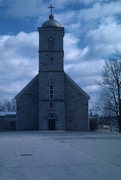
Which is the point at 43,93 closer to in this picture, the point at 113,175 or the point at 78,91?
the point at 78,91

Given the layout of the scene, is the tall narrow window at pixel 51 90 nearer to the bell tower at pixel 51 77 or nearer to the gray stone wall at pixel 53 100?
the bell tower at pixel 51 77

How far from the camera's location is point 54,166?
1228 cm

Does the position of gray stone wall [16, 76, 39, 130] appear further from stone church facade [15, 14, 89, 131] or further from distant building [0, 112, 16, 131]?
distant building [0, 112, 16, 131]

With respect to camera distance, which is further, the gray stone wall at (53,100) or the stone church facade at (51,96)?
the stone church facade at (51,96)

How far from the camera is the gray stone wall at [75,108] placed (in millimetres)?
51688

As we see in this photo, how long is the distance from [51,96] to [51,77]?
2.93 m

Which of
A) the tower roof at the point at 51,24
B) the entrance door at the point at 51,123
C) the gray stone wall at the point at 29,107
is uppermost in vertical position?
the tower roof at the point at 51,24

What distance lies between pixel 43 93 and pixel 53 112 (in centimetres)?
328

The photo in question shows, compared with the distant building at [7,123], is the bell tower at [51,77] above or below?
above

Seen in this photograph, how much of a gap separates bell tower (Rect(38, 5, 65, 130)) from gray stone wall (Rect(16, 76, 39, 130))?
2014 millimetres

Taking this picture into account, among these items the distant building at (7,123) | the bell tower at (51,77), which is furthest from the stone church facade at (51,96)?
the distant building at (7,123)

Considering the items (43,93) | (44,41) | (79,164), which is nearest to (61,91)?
(43,93)

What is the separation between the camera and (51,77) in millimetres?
51031

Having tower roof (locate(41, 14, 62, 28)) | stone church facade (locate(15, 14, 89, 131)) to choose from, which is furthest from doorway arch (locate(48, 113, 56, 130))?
tower roof (locate(41, 14, 62, 28))
